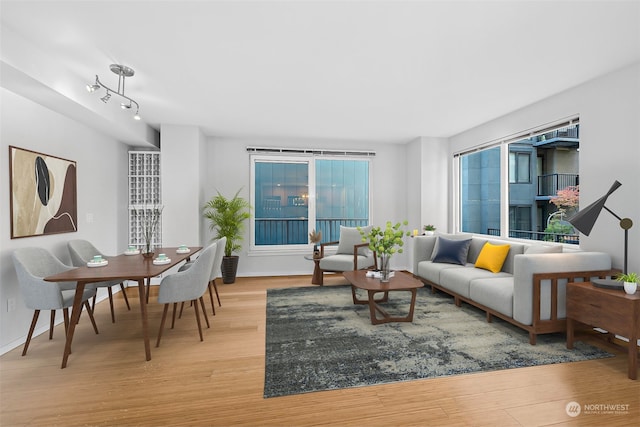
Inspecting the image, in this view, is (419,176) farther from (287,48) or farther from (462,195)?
(287,48)

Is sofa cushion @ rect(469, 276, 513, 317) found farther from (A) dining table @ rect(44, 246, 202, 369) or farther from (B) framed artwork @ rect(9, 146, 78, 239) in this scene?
(B) framed artwork @ rect(9, 146, 78, 239)

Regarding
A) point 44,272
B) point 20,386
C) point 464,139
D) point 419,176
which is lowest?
point 20,386

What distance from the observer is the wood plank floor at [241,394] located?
1.86 m

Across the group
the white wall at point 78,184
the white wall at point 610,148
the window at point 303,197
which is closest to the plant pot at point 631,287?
the white wall at point 610,148

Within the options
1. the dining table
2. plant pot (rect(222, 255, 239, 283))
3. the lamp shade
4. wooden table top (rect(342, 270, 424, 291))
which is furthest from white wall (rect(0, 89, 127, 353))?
the lamp shade

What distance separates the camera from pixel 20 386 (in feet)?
7.23

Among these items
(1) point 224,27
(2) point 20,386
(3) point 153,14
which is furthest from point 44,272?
(1) point 224,27

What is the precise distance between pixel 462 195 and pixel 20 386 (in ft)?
20.2

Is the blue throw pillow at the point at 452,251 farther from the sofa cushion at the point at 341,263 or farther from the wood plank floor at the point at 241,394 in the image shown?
the wood plank floor at the point at 241,394

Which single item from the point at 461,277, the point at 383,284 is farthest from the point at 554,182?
the point at 383,284

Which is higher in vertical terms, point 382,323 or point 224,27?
point 224,27

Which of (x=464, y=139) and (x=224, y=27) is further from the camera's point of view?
(x=464, y=139)

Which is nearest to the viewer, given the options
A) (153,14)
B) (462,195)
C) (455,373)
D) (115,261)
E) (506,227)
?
(153,14)

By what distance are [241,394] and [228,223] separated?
3424 millimetres
